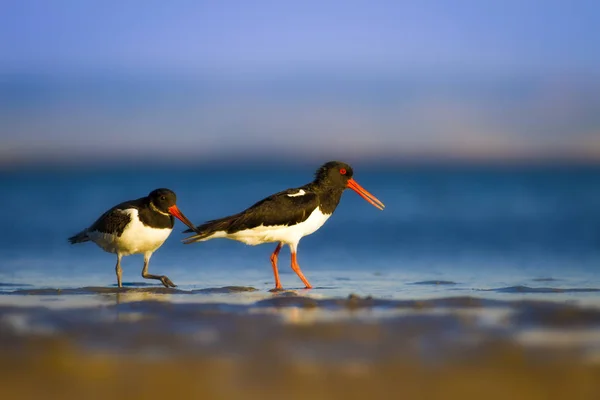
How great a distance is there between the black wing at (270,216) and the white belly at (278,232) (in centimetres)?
6

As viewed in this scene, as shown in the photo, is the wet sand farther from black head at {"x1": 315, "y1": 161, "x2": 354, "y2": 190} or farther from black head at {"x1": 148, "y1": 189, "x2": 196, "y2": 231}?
black head at {"x1": 315, "y1": 161, "x2": 354, "y2": 190}

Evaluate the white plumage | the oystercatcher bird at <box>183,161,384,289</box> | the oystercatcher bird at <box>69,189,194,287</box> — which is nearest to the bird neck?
the oystercatcher bird at <box>183,161,384,289</box>

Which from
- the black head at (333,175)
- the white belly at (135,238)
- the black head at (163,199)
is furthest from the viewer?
the black head at (333,175)

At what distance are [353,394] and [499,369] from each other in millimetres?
1081

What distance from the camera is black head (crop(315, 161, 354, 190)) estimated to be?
11773 millimetres

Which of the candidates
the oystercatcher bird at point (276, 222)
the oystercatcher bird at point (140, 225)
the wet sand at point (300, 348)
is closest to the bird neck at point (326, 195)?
the oystercatcher bird at point (276, 222)

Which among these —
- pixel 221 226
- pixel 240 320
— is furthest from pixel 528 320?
pixel 221 226

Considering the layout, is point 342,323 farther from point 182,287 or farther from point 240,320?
point 182,287

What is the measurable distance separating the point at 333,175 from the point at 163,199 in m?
2.27

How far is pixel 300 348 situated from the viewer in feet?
21.0

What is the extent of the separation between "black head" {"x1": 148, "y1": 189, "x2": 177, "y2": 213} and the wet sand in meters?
2.04

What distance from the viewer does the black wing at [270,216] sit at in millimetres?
11023

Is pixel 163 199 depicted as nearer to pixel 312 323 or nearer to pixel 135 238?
pixel 135 238

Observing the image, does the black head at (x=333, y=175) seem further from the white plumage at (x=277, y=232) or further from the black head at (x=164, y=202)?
the black head at (x=164, y=202)
